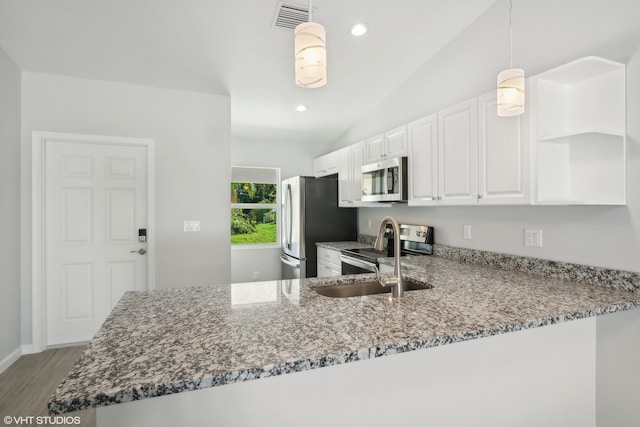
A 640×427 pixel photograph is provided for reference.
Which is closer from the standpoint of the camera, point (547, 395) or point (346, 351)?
point (346, 351)

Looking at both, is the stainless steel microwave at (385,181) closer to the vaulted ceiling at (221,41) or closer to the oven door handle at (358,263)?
the oven door handle at (358,263)

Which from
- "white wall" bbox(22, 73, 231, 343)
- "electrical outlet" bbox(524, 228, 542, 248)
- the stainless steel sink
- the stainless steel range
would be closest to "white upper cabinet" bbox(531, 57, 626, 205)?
"electrical outlet" bbox(524, 228, 542, 248)

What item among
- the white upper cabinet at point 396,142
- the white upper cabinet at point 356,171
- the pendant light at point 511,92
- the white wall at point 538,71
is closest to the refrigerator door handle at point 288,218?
the white upper cabinet at point 356,171

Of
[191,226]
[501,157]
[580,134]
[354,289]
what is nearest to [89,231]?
[191,226]

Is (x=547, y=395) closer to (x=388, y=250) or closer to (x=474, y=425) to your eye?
(x=474, y=425)

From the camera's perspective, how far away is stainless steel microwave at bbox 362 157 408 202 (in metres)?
3.11

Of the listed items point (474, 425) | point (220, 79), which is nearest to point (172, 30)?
point (220, 79)

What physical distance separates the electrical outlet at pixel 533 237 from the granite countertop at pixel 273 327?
0.41m

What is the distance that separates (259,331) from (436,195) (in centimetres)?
207

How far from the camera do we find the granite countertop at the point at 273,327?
861 millimetres

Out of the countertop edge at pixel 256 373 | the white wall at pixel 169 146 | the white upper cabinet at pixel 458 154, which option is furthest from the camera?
the white wall at pixel 169 146

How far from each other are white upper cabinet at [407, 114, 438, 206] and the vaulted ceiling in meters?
0.77

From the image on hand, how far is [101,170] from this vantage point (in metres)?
3.27

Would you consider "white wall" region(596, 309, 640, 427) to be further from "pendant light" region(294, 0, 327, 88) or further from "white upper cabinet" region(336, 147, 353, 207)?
"white upper cabinet" region(336, 147, 353, 207)
